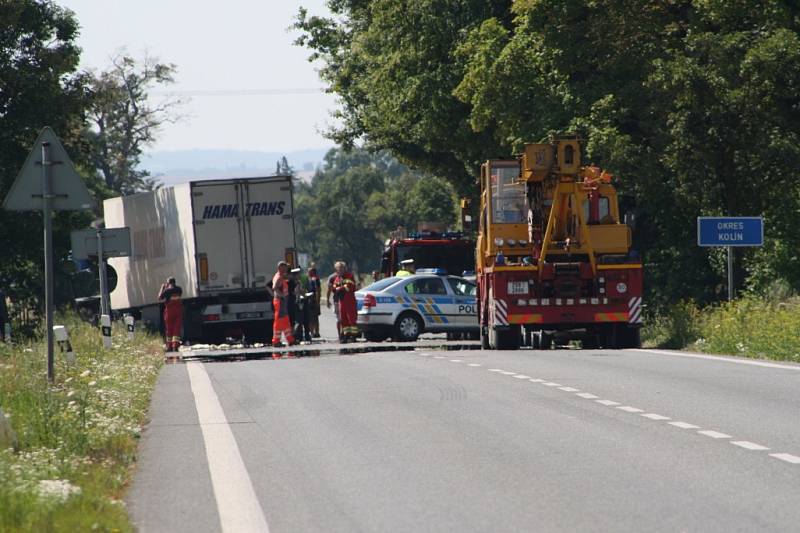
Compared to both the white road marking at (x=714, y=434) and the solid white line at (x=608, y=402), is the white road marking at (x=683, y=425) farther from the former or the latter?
the solid white line at (x=608, y=402)

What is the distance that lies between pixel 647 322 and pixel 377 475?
76.0 ft

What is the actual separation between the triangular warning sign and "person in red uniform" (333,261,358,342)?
52.5ft

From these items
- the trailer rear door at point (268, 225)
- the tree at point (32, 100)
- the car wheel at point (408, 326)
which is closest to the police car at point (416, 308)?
the car wheel at point (408, 326)

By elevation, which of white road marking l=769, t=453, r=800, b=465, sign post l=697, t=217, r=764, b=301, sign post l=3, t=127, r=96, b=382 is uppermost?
sign post l=3, t=127, r=96, b=382

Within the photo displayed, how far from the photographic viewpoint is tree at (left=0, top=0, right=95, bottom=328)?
133ft

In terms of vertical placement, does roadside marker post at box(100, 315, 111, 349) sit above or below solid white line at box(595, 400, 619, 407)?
above

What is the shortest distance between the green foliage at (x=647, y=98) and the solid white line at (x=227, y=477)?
1643cm

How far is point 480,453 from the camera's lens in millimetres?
10430

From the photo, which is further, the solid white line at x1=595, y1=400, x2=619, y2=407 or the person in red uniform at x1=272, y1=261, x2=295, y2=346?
the person in red uniform at x1=272, y1=261, x2=295, y2=346

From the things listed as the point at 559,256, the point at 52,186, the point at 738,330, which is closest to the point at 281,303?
the point at 559,256

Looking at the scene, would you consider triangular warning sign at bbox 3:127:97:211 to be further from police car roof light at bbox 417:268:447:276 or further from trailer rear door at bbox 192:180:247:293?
police car roof light at bbox 417:268:447:276

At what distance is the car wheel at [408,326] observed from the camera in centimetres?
3250

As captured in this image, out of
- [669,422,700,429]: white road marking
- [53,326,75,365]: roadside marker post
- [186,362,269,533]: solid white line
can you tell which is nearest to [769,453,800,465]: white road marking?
[669,422,700,429]: white road marking

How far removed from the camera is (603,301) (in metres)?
25.2
